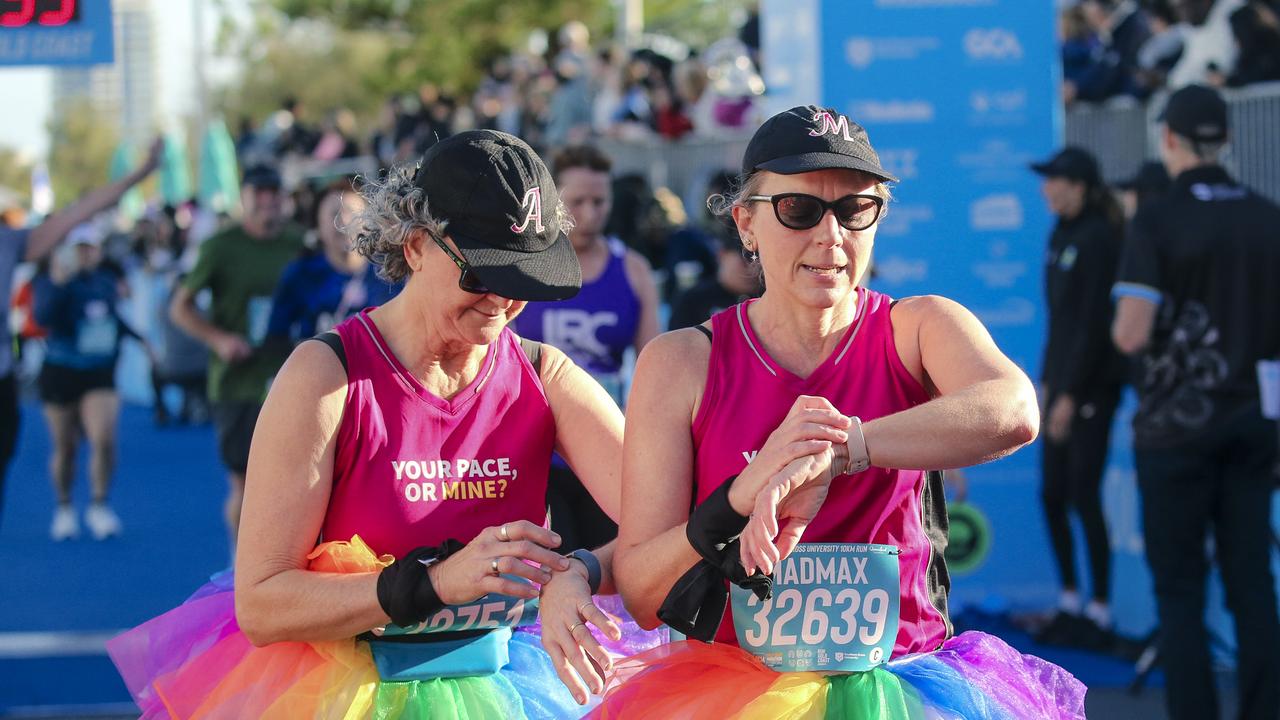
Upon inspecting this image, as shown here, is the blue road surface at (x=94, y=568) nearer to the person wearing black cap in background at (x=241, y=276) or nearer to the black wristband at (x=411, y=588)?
the person wearing black cap in background at (x=241, y=276)

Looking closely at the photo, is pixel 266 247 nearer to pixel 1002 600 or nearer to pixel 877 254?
pixel 877 254

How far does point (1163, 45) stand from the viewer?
10273 millimetres

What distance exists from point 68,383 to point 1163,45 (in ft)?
26.9

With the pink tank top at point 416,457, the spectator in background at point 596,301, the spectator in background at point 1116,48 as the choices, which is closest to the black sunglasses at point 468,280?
the pink tank top at point 416,457

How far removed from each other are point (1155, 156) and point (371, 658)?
7.65 meters

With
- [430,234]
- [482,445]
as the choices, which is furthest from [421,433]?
[430,234]

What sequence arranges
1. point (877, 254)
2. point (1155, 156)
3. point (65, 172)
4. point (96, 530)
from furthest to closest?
1. point (65, 172)
2. point (96, 530)
3. point (1155, 156)
4. point (877, 254)

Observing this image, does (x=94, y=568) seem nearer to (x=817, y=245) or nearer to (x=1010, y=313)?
(x=1010, y=313)

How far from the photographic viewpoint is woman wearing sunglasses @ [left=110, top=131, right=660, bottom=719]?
263 cm

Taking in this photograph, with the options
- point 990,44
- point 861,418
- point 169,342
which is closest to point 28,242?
point 990,44

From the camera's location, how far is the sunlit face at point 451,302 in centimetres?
272

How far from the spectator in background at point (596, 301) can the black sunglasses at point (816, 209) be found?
3053mm

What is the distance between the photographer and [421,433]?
2770mm

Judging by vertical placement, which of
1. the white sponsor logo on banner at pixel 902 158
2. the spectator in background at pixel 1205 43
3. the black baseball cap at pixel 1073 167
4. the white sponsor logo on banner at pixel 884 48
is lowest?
the black baseball cap at pixel 1073 167
